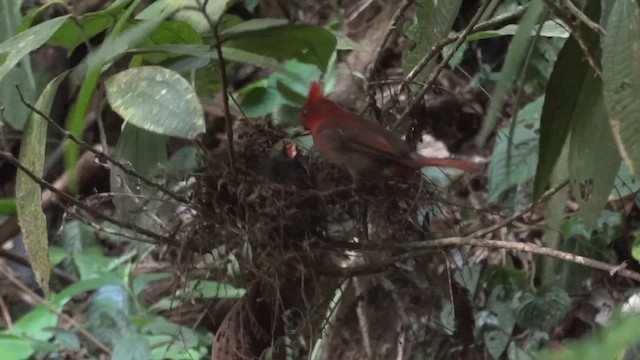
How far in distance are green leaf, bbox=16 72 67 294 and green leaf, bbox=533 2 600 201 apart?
58 cm

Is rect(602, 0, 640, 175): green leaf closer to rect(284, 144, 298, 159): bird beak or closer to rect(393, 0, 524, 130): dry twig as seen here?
rect(393, 0, 524, 130): dry twig

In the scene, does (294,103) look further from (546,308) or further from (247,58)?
(546,308)

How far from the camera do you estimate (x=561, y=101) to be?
0.92 m

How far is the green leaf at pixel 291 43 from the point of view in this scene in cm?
103

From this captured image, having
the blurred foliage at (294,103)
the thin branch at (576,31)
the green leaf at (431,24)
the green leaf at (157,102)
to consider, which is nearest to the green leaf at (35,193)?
the blurred foliage at (294,103)

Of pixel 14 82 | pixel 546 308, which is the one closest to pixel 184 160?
pixel 14 82

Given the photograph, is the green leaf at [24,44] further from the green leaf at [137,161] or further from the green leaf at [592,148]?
the green leaf at [592,148]

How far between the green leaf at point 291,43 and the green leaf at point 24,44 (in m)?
0.22

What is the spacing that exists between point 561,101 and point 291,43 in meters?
0.36

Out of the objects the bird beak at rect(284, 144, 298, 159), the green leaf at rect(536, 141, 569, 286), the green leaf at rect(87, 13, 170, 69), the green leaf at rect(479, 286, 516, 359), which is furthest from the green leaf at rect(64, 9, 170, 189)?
the green leaf at rect(479, 286, 516, 359)

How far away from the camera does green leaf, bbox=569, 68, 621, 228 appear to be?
0.86m

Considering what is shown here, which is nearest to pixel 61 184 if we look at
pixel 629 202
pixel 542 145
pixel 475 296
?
pixel 475 296

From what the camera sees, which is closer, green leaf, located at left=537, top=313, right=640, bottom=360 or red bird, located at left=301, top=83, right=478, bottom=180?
green leaf, located at left=537, top=313, right=640, bottom=360

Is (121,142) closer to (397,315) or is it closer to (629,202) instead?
(397,315)
